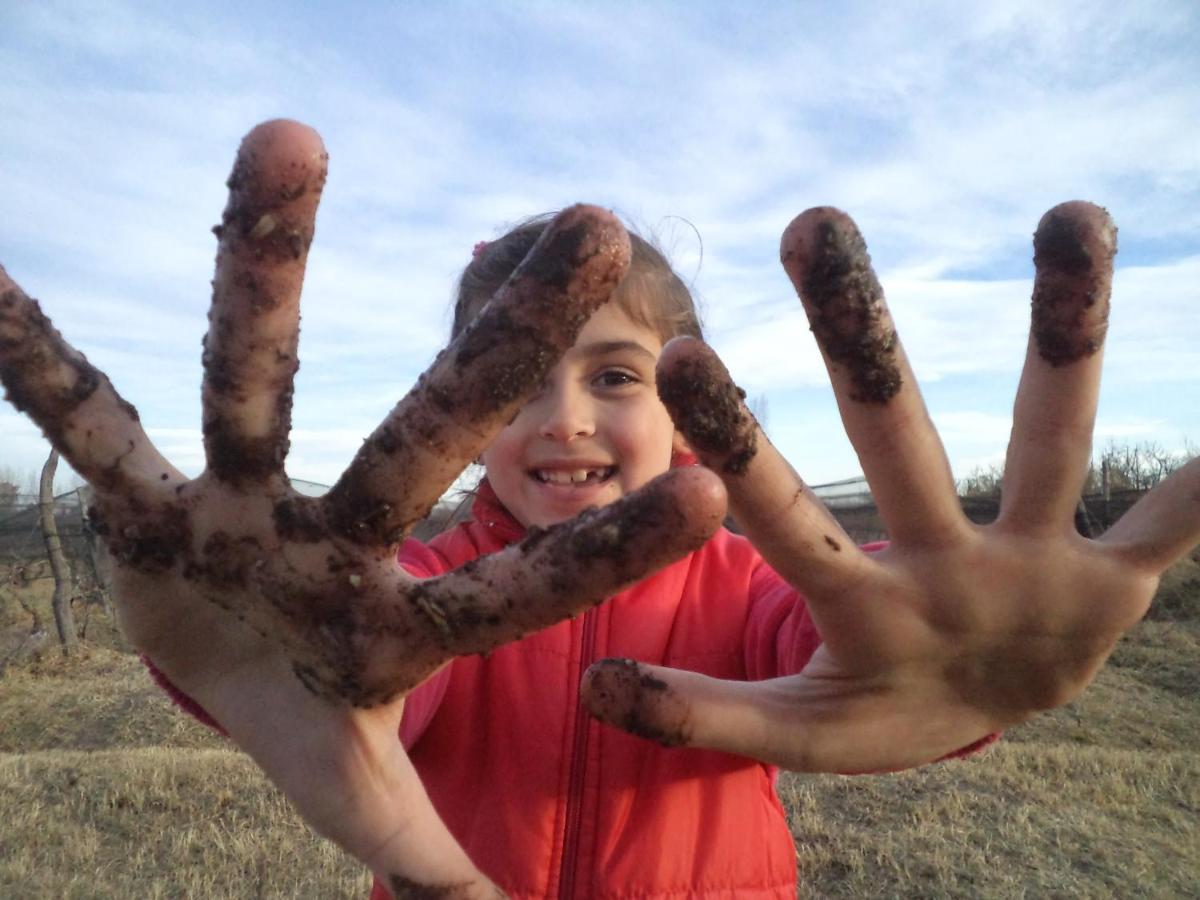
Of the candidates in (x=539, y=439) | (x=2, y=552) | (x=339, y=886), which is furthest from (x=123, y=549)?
(x=2, y=552)

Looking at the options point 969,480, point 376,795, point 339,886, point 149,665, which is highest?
point 969,480

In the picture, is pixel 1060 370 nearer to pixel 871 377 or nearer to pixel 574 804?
pixel 871 377

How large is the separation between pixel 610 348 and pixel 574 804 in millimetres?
916

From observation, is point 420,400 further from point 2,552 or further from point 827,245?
point 2,552

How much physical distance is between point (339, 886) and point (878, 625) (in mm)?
2552

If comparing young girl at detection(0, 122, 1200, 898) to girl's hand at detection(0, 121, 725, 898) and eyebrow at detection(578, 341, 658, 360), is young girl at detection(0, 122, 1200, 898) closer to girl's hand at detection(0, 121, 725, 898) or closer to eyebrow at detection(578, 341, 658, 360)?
girl's hand at detection(0, 121, 725, 898)

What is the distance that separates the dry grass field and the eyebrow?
2.03 metres

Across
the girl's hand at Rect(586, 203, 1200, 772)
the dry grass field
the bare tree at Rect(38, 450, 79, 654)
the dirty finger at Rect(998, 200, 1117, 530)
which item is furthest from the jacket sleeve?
the bare tree at Rect(38, 450, 79, 654)

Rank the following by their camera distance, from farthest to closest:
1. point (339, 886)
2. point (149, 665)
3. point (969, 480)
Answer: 1. point (969, 480)
2. point (339, 886)
3. point (149, 665)

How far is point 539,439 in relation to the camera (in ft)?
5.89

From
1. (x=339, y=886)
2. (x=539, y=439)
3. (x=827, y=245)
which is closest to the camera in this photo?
(x=827, y=245)

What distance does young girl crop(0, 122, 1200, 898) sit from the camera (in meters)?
0.94

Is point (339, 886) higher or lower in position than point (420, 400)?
lower

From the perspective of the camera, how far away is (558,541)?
2.95 ft
